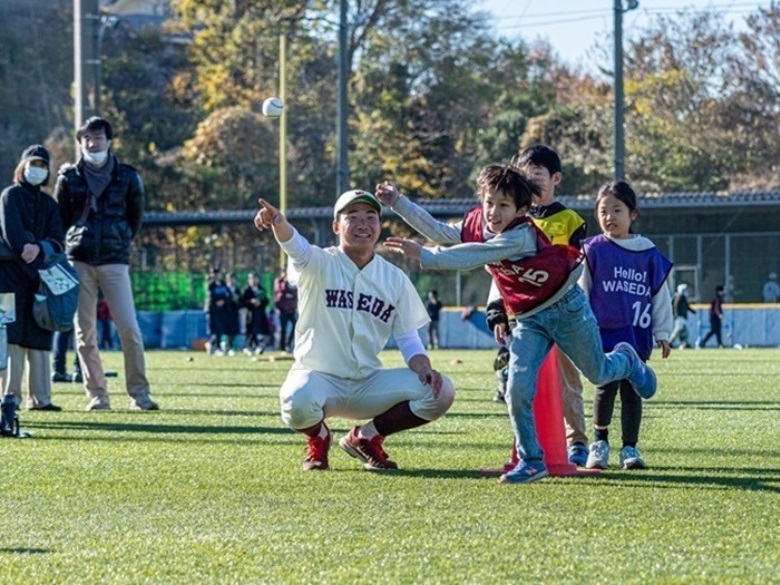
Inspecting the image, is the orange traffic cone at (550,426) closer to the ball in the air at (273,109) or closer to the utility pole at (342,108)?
the ball in the air at (273,109)

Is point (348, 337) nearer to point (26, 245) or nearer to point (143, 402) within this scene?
point (26, 245)

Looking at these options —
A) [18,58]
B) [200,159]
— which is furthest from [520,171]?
[18,58]

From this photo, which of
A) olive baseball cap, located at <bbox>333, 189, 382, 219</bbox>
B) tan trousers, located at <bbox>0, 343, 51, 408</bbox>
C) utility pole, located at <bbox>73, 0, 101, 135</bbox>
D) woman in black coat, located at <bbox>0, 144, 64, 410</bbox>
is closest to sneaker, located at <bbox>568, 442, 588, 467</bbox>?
olive baseball cap, located at <bbox>333, 189, 382, 219</bbox>

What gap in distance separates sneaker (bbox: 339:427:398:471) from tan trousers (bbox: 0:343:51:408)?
3.57m

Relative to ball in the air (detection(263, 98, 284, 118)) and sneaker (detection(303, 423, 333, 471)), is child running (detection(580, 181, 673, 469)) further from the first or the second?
ball in the air (detection(263, 98, 284, 118))

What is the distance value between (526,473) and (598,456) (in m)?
0.98

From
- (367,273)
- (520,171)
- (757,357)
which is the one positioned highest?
(520,171)

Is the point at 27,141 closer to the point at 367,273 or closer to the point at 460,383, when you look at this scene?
the point at 460,383

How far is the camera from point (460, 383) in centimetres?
1712

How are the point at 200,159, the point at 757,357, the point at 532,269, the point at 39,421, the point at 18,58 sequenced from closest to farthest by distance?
the point at 532,269 < the point at 39,421 < the point at 757,357 < the point at 200,159 < the point at 18,58

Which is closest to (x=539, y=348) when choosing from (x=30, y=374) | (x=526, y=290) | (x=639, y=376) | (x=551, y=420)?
(x=526, y=290)

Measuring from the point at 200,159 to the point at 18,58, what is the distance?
1133 cm

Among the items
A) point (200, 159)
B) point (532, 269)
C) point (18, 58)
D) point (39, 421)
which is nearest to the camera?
point (532, 269)

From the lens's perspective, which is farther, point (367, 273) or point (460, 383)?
point (460, 383)
